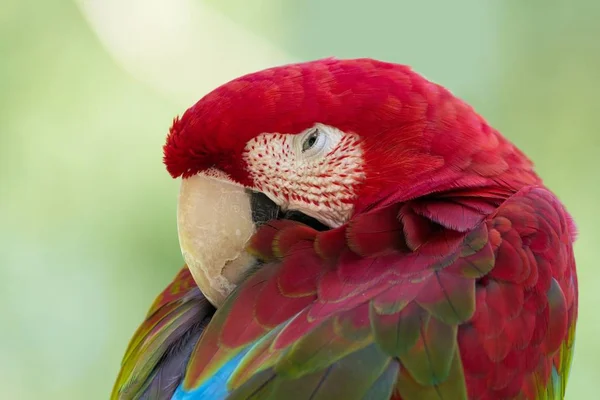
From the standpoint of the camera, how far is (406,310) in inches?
28.6

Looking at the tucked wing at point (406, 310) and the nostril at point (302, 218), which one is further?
the nostril at point (302, 218)

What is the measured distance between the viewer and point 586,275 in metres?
1.84

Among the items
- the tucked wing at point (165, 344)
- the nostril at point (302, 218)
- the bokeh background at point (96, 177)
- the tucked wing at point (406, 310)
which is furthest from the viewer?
the bokeh background at point (96, 177)

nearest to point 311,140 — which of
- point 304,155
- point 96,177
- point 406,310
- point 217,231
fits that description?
point 304,155

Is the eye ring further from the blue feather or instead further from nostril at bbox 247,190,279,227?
the blue feather

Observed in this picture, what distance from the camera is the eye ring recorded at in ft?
3.06

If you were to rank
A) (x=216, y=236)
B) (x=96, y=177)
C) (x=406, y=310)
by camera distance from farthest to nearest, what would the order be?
(x=96, y=177)
(x=216, y=236)
(x=406, y=310)

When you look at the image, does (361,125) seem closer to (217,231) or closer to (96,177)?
(217,231)

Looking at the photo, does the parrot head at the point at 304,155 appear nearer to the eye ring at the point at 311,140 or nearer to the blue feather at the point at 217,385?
the eye ring at the point at 311,140

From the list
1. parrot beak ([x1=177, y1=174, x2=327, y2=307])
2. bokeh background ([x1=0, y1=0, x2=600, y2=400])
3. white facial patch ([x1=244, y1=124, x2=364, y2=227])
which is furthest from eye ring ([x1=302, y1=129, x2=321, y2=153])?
bokeh background ([x1=0, y1=0, x2=600, y2=400])

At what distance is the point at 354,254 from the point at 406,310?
0.12m

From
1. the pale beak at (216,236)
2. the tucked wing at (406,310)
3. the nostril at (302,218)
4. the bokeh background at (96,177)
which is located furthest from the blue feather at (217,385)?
the bokeh background at (96,177)

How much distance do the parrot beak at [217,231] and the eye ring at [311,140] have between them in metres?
0.10

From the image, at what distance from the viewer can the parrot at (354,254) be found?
0.71 m
